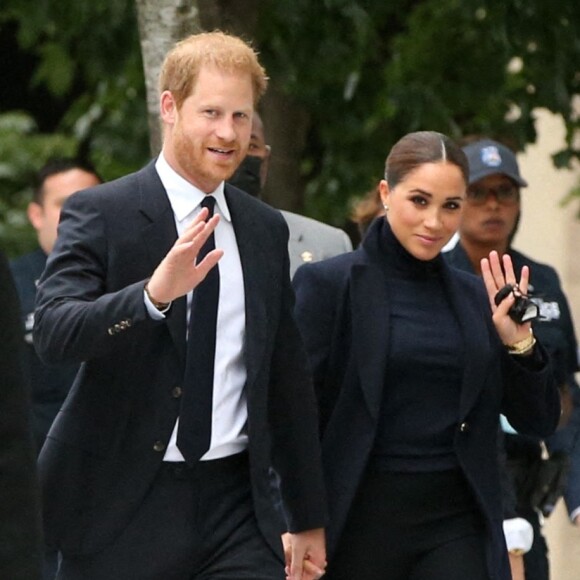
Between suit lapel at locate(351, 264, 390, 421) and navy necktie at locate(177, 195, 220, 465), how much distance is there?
0.82 meters

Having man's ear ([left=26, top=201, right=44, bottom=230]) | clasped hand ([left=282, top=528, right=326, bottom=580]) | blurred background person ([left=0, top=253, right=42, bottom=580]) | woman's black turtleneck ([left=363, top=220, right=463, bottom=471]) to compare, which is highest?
man's ear ([left=26, top=201, right=44, bottom=230])

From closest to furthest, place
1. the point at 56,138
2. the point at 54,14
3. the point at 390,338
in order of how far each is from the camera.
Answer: the point at 390,338, the point at 54,14, the point at 56,138

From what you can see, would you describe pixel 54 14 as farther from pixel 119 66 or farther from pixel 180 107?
pixel 180 107

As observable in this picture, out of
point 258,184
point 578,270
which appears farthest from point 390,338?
point 578,270

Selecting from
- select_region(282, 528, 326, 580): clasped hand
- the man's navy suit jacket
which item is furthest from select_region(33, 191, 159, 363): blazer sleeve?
select_region(282, 528, 326, 580): clasped hand

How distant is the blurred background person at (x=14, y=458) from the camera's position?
3.45m

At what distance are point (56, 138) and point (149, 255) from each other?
6663mm

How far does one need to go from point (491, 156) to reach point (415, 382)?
1.68 metres

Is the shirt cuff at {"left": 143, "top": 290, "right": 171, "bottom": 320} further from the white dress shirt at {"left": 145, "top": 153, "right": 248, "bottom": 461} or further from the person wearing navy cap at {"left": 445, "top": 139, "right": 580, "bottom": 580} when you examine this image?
the person wearing navy cap at {"left": 445, "top": 139, "right": 580, "bottom": 580}

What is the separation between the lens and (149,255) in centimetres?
518

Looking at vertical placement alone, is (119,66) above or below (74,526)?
above

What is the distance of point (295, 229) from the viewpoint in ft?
24.0

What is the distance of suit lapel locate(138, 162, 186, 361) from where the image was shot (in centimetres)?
511

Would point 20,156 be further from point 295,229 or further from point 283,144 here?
point 295,229
